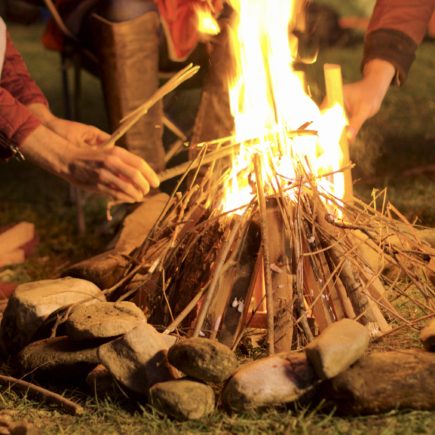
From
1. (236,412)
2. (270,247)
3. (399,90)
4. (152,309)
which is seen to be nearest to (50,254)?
(152,309)

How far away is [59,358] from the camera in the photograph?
2.45 metres

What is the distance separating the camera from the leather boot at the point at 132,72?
3680 mm

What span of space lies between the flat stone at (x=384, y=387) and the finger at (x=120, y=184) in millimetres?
772

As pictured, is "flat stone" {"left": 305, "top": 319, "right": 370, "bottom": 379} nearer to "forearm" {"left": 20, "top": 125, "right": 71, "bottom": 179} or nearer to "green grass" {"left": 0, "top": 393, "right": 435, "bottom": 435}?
"green grass" {"left": 0, "top": 393, "right": 435, "bottom": 435}

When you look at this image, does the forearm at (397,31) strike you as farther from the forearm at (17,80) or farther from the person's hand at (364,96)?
the forearm at (17,80)

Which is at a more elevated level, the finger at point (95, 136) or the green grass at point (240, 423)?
the finger at point (95, 136)

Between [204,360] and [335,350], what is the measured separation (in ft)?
1.00

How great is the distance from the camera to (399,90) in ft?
22.7

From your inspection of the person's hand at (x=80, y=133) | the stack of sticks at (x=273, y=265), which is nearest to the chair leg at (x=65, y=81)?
the person's hand at (x=80, y=133)

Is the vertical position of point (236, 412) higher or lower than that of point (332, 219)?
lower

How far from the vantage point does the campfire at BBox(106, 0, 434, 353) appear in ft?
8.26

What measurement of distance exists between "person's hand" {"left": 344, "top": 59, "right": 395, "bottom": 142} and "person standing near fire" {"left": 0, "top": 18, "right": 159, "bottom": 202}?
0.85m

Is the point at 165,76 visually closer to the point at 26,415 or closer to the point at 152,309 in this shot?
the point at 152,309

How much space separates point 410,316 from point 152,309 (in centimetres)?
78
